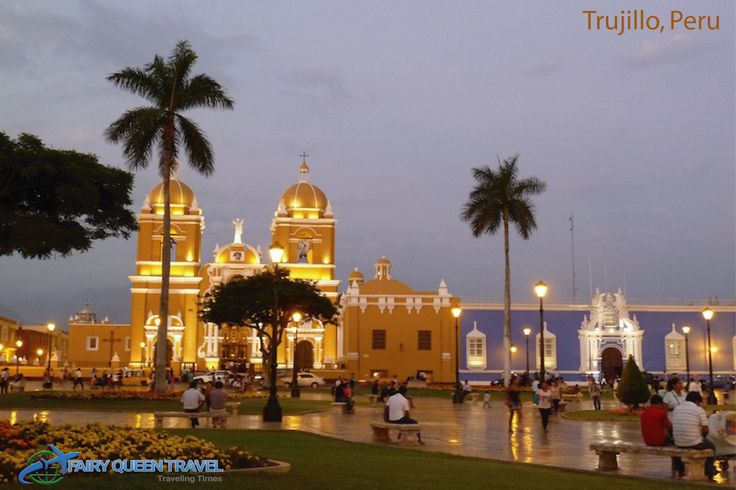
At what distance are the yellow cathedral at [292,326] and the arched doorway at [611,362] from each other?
1045cm

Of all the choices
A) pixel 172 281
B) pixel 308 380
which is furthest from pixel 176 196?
pixel 308 380

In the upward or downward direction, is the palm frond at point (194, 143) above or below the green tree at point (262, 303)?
above

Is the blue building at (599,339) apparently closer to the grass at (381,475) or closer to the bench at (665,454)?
the grass at (381,475)

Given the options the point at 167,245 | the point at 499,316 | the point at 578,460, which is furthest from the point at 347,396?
the point at 499,316

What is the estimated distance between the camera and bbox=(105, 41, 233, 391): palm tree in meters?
30.8

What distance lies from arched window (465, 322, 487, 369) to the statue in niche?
1536cm

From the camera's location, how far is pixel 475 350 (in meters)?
57.4

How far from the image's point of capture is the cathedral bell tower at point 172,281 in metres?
61.8

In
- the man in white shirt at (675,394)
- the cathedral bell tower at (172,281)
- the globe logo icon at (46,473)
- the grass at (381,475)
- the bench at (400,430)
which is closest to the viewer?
the globe logo icon at (46,473)

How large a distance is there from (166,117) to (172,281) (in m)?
33.7

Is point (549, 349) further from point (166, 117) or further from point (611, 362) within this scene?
point (166, 117)

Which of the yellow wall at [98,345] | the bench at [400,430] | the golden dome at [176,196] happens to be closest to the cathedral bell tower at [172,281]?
the golden dome at [176,196]

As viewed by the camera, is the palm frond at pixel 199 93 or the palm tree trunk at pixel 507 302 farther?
the palm tree trunk at pixel 507 302

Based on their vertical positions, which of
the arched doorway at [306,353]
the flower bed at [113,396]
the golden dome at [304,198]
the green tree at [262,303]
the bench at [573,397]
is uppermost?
the golden dome at [304,198]
